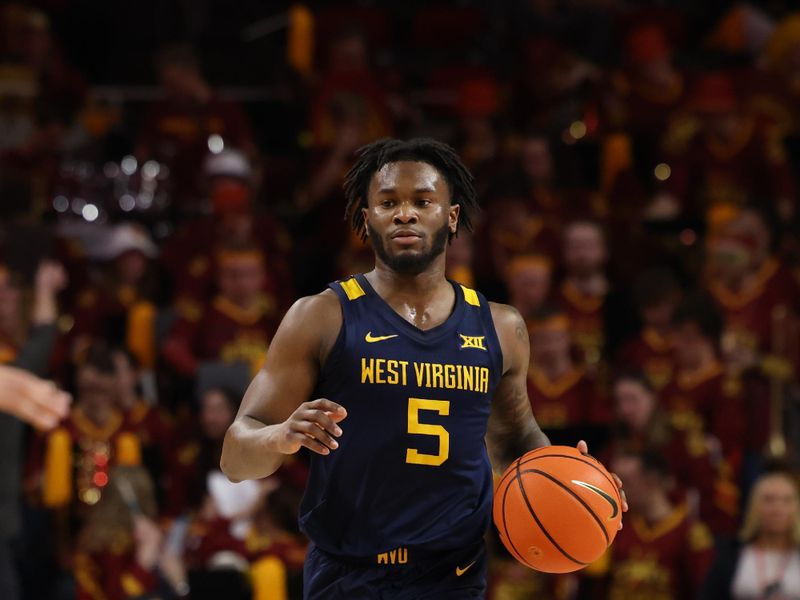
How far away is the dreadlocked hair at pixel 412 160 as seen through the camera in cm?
405

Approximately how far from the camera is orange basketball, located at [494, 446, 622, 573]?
3805mm

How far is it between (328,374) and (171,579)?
124 inches

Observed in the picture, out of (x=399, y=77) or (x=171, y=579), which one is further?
(x=399, y=77)

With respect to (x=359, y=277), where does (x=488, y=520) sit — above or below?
below

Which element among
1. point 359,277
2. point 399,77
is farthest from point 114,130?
point 359,277

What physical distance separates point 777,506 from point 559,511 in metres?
2.97

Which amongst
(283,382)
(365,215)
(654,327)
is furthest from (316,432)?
(654,327)

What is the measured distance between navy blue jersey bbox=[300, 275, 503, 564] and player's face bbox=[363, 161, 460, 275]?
16 cm

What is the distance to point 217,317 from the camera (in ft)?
26.3

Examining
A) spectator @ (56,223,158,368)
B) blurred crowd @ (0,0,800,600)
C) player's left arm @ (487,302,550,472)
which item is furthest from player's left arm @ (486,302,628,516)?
spectator @ (56,223,158,368)

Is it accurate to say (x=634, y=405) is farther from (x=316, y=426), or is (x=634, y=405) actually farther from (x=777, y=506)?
(x=316, y=426)

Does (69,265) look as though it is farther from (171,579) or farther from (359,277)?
(359,277)

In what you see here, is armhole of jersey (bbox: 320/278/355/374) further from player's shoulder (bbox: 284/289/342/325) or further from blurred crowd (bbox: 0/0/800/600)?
blurred crowd (bbox: 0/0/800/600)

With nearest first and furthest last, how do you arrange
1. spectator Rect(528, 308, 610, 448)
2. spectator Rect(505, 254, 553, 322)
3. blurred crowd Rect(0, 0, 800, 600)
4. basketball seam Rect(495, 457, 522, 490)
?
basketball seam Rect(495, 457, 522, 490), blurred crowd Rect(0, 0, 800, 600), spectator Rect(528, 308, 610, 448), spectator Rect(505, 254, 553, 322)
